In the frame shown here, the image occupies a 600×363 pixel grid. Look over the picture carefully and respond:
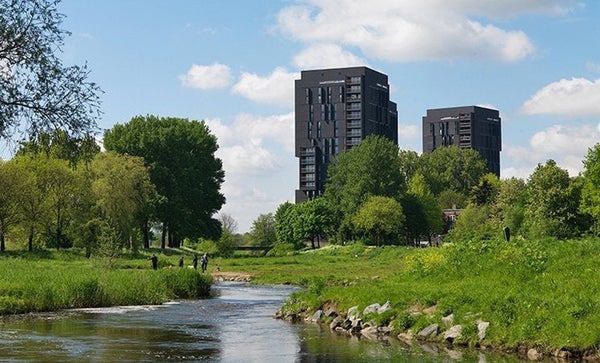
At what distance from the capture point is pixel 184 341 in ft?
92.0

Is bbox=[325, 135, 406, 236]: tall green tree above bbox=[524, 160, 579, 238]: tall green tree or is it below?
above

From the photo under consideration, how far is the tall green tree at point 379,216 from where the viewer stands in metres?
134

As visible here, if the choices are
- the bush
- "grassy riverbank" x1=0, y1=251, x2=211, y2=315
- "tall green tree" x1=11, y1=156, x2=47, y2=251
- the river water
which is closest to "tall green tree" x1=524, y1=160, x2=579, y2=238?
the bush

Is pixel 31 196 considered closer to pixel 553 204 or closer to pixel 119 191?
pixel 119 191

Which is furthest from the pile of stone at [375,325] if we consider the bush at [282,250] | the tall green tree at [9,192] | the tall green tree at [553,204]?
the bush at [282,250]

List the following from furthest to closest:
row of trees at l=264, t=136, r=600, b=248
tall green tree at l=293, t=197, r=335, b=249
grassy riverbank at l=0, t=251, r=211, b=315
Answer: tall green tree at l=293, t=197, r=335, b=249
row of trees at l=264, t=136, r=600, b=248
grassy riverbank at l=0, t=251, r=211, b=315

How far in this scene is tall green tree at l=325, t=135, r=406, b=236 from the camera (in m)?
144

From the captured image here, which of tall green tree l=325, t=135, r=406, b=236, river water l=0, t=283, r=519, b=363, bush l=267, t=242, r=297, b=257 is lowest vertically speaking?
river water l=0, t=283, r=519, b=363

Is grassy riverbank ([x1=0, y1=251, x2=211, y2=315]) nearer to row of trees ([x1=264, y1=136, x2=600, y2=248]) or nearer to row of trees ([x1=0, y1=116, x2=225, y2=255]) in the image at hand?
row of trees ([x1=0, y1=116, x2=225, y2=255])

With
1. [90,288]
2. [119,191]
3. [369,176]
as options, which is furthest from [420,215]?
[90,288]

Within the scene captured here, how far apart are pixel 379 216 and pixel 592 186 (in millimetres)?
45869

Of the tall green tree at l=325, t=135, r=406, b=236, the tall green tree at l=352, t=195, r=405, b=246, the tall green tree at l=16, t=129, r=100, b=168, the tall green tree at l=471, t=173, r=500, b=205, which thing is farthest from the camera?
the tall green tree at l=471, t=173, r=500, b=205

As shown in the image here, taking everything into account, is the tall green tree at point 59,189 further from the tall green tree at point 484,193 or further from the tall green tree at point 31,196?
the tall green tree at point 484,193

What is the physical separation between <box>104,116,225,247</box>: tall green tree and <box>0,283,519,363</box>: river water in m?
72.5
